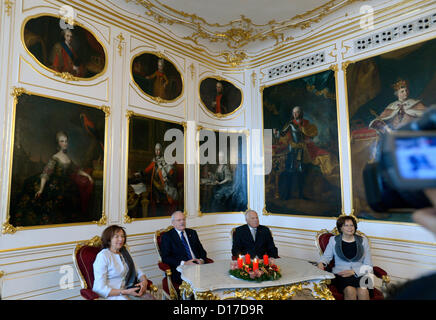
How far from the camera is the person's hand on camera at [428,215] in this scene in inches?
22.1

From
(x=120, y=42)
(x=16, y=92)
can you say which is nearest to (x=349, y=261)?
(x=16, y=92)

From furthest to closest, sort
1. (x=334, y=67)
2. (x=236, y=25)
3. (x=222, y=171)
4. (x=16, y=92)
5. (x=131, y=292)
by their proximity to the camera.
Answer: (x=222, y=171) < (x=236, y=25) < (x=334, y=67) < (x=16, y=92) < (x=131, y=292)

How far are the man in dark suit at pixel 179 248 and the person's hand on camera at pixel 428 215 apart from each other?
13.8ft

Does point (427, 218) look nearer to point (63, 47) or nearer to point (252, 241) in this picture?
point (252, 241)

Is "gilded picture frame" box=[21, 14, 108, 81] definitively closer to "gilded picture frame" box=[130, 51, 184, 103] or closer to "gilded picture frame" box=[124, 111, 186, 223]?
"gilded picture frame" box=[130, 51, 184, 103]

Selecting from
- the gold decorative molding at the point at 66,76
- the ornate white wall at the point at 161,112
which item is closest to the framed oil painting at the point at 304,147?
the ornate white wall at the point at 161,112

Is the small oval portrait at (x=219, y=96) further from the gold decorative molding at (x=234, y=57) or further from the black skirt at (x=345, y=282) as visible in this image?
the black skirt at (x=345, y=282)

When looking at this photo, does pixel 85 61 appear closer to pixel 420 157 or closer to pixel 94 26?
pixel 94 26

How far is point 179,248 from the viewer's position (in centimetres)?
478

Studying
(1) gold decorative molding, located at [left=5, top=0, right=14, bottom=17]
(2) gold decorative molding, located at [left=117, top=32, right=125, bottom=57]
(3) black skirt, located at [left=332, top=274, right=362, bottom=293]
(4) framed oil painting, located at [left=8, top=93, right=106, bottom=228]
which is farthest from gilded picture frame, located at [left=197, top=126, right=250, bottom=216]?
(1) gold decorative molding, located at [left=5, top=0, right=14, bottom=17]

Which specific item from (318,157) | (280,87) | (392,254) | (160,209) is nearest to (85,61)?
(160,209)

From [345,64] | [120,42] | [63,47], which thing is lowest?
[63,47]

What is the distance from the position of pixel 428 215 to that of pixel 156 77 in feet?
20.4
